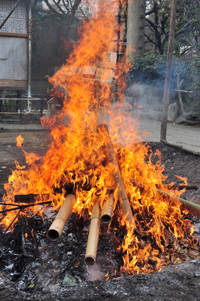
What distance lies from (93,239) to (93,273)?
Result: 0.45m

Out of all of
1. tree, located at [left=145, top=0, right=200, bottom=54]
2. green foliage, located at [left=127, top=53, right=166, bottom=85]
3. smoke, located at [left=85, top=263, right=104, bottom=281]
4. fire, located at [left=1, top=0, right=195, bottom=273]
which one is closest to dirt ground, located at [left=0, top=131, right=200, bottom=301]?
smoke, located at [left=85, top=263, right=104, bottom=281]

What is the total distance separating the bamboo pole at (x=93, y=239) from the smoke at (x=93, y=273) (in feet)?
1.11

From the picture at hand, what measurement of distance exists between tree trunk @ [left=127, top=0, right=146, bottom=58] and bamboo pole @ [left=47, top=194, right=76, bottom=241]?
11.1m

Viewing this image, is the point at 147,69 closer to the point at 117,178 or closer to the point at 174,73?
the point at 174,73

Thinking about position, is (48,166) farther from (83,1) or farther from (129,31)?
(83,1)

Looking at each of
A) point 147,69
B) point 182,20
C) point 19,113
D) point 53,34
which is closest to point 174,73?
point 147,69

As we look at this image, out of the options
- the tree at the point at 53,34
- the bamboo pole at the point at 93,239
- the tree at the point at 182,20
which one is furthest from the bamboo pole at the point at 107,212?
the tree at the point at 53,34

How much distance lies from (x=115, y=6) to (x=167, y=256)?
9906 mm

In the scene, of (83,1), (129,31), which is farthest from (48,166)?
(83,1)

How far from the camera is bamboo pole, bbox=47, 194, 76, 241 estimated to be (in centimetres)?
317

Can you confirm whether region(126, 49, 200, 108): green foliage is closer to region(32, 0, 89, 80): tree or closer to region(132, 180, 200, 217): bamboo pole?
region(32, 0, 89, 80): tree

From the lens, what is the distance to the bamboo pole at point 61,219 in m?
3.17

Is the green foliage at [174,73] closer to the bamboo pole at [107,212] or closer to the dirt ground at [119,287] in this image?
the bamboo pole at [107,212]

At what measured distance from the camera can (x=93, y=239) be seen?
312 cm
